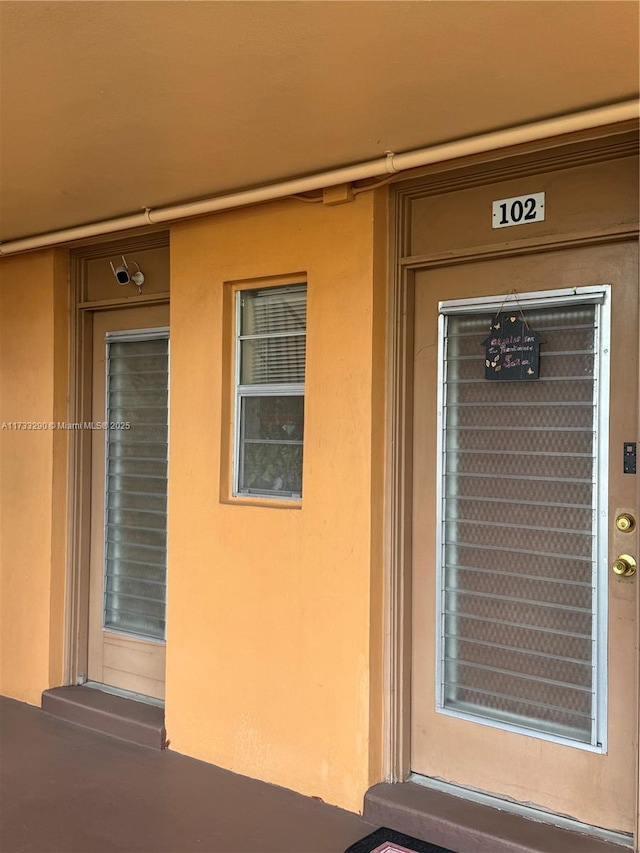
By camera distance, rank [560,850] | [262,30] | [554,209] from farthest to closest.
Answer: [554,209] → [560,850] → [262,30]

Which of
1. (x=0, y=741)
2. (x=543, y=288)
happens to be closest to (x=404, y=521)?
(x=543, y=288)

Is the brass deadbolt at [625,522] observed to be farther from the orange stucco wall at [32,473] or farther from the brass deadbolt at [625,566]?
the orange stucco wall at [32,473]

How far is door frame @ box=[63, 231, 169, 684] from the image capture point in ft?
14.9

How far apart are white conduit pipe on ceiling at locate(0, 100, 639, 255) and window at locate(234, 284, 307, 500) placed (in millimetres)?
452

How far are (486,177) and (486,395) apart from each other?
0.87 meters

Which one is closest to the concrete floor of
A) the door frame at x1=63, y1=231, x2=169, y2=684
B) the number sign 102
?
the door frame at x1=63, y1=231, x2=169, y2=684

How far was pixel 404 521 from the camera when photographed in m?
3.26

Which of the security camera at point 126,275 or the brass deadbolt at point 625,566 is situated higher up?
the security camera at point 126,275

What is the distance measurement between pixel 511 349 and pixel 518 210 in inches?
21.2

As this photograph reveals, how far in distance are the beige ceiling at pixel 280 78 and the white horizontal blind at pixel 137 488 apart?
138 centimetres

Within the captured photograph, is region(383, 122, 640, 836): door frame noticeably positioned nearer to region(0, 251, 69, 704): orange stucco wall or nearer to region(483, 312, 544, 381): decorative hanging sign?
region(483, 312, 544, 381): decorative hanging sign

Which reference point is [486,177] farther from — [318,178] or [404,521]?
[404,521]

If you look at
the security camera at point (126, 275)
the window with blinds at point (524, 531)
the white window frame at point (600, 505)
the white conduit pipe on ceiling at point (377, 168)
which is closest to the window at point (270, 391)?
the white conduit pipe on ceiling at point (377, 168)

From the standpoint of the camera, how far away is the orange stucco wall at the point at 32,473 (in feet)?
14.8
